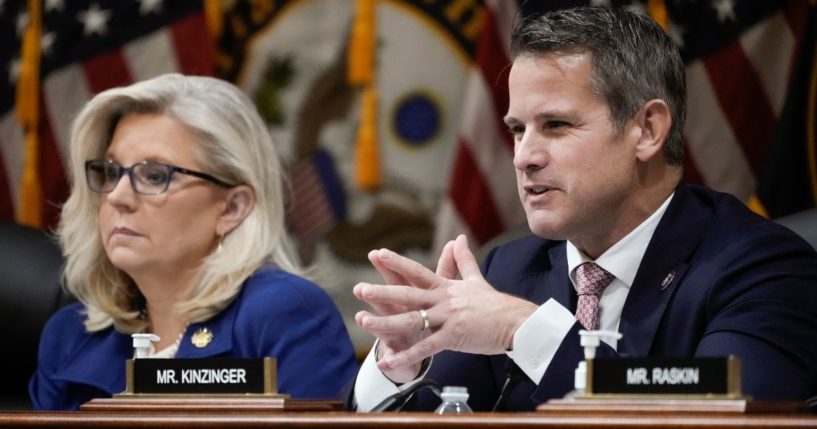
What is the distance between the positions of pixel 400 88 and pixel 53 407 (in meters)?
1.73

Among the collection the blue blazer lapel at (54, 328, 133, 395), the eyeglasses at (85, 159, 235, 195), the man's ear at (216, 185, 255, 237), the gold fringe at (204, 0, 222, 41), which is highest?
the gold fringe at (204, 0, 222, 41)

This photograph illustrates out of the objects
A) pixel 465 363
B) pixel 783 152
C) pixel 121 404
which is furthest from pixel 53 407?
pixel 783 152

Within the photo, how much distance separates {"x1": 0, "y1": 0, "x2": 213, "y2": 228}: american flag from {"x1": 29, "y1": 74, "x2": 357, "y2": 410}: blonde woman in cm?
116

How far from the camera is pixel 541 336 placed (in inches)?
91.8

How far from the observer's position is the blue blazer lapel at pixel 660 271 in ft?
8.36

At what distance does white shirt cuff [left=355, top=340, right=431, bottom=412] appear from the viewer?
2.52 m

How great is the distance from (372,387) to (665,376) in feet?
2.64

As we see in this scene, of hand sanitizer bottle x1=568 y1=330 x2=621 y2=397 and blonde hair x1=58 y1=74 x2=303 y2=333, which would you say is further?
blonde hair x1=58 y1=74 x2=303 y2=333

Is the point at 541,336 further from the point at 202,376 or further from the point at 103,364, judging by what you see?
the point at 103,364

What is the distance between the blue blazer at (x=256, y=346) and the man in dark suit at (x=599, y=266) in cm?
46

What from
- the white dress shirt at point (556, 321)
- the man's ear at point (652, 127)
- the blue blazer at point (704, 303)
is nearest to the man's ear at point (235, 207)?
the blue blazer at point (704, 303)

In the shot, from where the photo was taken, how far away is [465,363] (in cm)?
278

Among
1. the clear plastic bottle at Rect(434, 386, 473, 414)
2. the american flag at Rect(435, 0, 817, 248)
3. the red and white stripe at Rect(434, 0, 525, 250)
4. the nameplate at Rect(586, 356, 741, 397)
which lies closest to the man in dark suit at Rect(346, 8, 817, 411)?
the clear plastic bottle at Rect(434, 386, 473, 414)

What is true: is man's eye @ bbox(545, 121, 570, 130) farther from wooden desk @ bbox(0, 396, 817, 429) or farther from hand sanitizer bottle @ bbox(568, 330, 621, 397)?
wooden desk @ bbox(0, 396, 817, 429)
